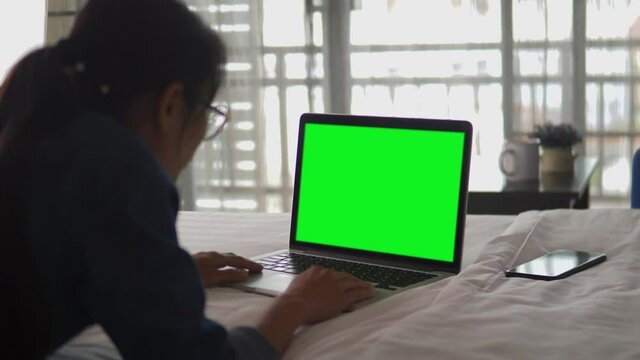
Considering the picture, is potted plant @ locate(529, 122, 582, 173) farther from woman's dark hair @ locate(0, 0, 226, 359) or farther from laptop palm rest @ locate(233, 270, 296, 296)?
woman's dark hair @ locate(0, 0, 226, 359)

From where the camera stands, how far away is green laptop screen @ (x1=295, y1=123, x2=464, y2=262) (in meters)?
1.44

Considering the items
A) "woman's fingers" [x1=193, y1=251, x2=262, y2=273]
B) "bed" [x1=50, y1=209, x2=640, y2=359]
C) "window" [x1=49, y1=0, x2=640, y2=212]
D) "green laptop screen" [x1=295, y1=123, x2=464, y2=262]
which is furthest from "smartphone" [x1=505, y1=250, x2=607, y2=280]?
"window" [x1=49, y1=0, x2=640, y2=212]

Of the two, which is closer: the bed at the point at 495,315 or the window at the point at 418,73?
the bed at the point at 495,315

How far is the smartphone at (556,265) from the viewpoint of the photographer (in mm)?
1352

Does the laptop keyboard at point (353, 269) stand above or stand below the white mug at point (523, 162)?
below

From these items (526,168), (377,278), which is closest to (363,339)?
(377,278)

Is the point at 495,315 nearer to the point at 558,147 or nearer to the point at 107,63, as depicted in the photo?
the point at 107,63

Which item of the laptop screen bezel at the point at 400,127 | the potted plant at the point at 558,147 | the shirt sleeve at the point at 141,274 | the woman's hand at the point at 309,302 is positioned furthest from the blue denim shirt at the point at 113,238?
the potted plant at the point at 558,147

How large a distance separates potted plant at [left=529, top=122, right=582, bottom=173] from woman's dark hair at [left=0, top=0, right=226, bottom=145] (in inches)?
85.9

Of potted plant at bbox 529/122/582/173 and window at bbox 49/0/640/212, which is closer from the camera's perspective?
potted plant at bbox 529/122/582/173

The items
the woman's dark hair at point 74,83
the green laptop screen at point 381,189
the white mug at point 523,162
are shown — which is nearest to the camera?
the woman's dark hair at point 74,83

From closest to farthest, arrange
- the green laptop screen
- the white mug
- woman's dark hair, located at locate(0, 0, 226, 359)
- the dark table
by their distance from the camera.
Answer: woman's dark hair, located at locate(0, 0, 226, 359) < the green laptop screen < the dark table < the white mug

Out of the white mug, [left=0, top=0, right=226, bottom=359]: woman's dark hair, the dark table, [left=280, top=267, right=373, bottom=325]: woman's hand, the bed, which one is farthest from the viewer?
the white mug

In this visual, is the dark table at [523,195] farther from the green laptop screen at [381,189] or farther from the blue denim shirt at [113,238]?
the blue denim shirt at [113,238]
